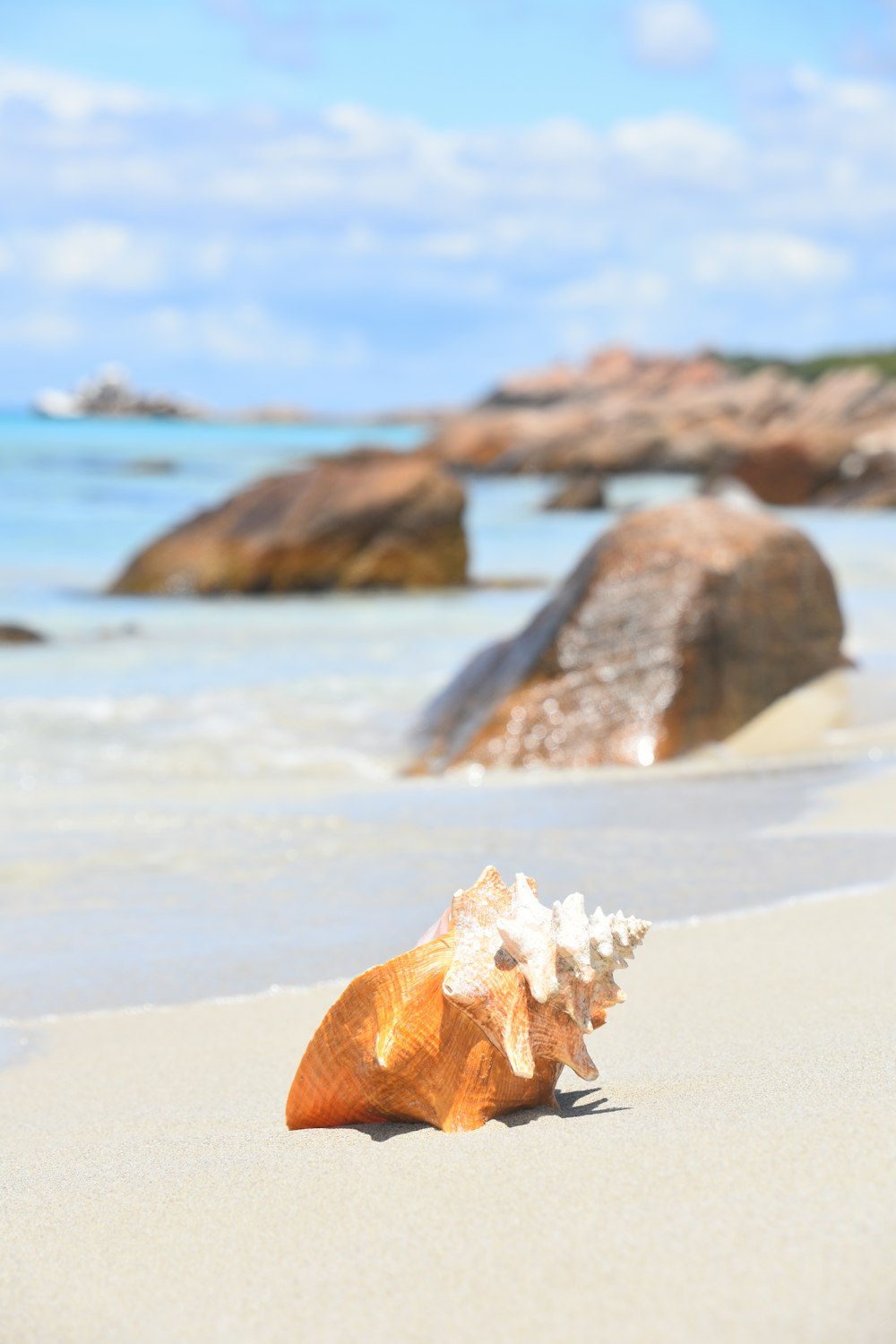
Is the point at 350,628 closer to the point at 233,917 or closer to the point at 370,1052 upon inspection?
the point at 233,917

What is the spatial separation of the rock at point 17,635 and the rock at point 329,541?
339cm

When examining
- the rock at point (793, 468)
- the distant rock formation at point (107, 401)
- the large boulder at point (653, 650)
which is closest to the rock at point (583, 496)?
the rock at point (793, 468)

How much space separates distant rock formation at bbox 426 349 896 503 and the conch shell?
88.6 ft

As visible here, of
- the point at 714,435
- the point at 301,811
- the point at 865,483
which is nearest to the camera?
the point at 301,811

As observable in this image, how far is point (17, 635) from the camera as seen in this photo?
34.2 feet

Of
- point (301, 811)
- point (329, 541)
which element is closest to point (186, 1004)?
point (301, 811)

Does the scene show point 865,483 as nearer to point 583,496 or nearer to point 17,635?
point 583,496

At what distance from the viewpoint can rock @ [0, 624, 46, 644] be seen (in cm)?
1038

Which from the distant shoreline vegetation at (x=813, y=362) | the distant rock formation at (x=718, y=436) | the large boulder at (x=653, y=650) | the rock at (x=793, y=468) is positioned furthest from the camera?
the distant shoreline vegetation at (x=813, y=362)

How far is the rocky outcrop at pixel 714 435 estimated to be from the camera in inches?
1141

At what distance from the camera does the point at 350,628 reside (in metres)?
11.4

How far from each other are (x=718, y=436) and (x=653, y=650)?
34.5m

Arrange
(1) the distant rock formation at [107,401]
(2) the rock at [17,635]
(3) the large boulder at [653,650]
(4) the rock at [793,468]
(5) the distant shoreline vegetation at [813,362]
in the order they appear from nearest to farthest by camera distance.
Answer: (3) the large boulder at [653,650]
(2) the rock at [17,635]
(4) the rock at [793,468]
(5) the distant shoreline vegetation at [813,362]
(1) the distant rock formation at [107,401]

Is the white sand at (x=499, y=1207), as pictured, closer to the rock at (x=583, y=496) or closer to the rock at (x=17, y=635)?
the rock at (x=17, y=635)
